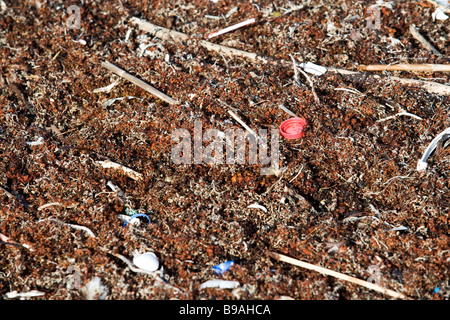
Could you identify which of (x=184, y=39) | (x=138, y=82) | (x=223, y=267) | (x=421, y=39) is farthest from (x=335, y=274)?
(x=184, y=39)

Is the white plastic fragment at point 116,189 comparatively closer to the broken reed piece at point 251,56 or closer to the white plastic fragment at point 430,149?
the broken reed piece at point 251,56

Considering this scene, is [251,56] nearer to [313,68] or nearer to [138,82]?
[313,68]

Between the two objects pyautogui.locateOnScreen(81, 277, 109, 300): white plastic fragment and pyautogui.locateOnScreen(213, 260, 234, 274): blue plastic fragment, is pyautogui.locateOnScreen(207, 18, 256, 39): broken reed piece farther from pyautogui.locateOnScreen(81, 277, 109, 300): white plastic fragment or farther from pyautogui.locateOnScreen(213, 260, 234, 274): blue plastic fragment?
pyautogui.locateOnScreen(81, 277, 109, 300): white plastic fragment

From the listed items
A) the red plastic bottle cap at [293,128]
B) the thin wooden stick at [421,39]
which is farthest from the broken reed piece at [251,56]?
the red plastic bottle cap at [293,128]

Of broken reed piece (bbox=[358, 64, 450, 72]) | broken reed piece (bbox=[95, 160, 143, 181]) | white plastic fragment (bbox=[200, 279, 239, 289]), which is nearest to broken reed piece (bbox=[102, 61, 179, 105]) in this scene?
broken reed piece (bbox=[95, 160, 143, 181])

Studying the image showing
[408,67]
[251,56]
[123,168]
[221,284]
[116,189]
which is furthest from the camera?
[251,56]

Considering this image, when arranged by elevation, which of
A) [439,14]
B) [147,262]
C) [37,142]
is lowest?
[147,262]
